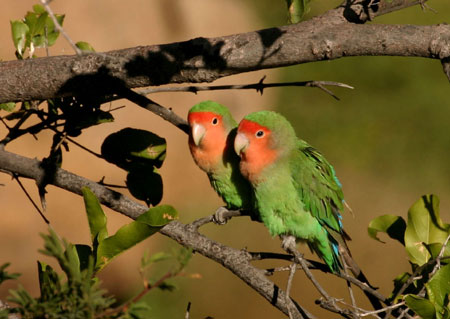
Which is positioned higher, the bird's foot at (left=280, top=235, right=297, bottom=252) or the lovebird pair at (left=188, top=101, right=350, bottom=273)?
the lovebird pair at (left=188, top=101, right=350, bottom=273)

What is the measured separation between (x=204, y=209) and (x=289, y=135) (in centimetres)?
272

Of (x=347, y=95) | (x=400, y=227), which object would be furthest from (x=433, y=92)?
(x=400, y=227)

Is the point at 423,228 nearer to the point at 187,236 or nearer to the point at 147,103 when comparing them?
the point at 187,236

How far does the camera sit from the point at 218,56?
4.31ft

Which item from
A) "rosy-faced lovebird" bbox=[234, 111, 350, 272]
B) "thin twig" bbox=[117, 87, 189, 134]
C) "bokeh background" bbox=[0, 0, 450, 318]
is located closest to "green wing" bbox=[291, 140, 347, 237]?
"rosy-faced lovebird" bbox=[234, 111, 350, 272]

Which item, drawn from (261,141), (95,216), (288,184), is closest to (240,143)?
(261,141)

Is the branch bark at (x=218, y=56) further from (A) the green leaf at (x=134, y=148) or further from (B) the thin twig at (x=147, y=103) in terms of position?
(A) the green leaf at (x=134, y=148)

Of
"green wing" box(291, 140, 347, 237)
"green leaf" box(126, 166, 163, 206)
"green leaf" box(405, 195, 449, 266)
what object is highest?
"green leaf" box(126, 166, 163, 206)

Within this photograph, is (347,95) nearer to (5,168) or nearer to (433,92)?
(433,92)

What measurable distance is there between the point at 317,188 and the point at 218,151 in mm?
338

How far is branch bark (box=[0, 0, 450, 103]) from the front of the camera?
50.8 inches

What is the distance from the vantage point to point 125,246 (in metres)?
1.24

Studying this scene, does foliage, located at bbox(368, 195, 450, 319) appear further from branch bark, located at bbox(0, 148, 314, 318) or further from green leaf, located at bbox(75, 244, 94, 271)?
green leaf, located at bbox(75, 244, 94, 271)

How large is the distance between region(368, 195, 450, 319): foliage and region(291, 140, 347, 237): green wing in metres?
0.31
